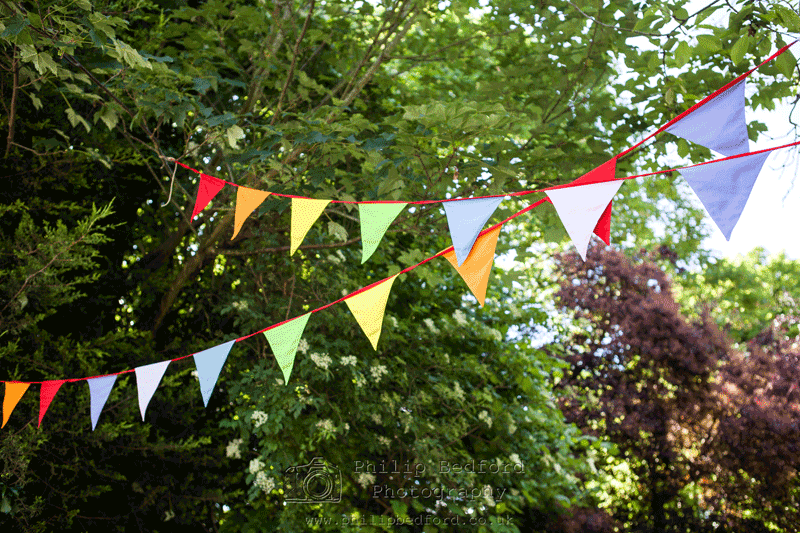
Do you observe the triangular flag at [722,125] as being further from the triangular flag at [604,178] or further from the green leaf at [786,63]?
the green leaf at [786,63]

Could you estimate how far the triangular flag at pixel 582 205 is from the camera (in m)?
1.37

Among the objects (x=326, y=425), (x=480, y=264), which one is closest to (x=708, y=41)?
(x=480, y=264)

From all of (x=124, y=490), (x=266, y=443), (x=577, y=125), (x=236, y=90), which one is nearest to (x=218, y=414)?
(x=124, y=490)

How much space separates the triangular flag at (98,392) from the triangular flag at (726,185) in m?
2.27

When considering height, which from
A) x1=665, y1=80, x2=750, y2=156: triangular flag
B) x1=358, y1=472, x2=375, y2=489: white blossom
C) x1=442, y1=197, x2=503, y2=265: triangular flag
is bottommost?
x1=358, y1=472, x2=375, y2=489: white blossom

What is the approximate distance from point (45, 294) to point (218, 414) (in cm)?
152

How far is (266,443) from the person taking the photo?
2984mm

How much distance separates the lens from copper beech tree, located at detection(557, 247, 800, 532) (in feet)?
14.9

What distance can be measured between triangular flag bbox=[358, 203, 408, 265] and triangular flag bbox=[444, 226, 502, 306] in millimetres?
267

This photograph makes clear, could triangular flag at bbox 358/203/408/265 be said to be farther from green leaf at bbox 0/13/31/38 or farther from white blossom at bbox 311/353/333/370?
white blossom at bbox 311/353/333/370

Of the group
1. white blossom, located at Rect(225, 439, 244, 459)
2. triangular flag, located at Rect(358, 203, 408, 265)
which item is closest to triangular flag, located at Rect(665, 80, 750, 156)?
triangular flag, located at Rect(358, 203, 408, 265)

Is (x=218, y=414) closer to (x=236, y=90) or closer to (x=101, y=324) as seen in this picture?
(x=101, y=324)

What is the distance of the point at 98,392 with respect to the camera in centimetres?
229

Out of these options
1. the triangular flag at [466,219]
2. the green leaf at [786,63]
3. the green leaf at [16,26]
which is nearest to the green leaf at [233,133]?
the green leaf at [16,26]
